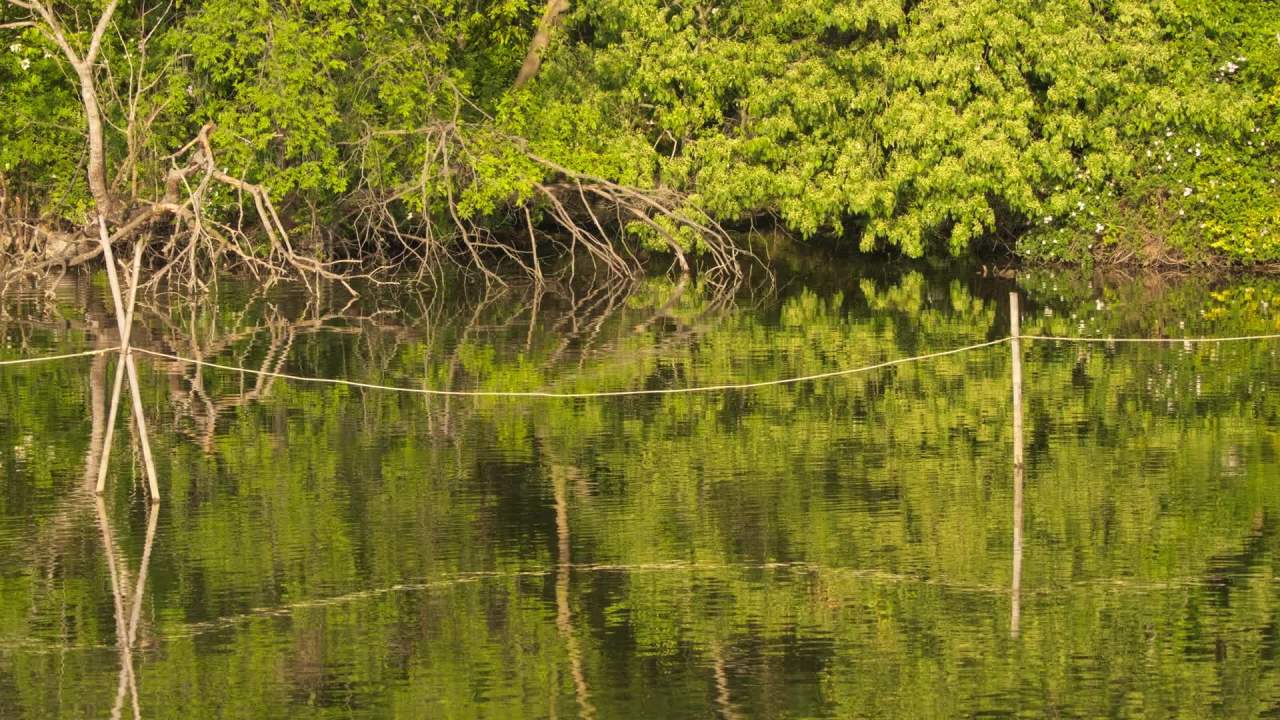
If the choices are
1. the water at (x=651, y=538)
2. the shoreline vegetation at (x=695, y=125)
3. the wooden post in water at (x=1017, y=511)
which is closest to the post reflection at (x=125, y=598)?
the water at (x=651, y=538)

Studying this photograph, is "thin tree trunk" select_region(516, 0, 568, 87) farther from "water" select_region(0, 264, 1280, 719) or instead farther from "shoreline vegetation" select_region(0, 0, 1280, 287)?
"water" select_region(0, 264, 1280, 719)

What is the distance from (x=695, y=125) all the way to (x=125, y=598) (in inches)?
795

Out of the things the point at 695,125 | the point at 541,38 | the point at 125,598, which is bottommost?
the point at 125,598

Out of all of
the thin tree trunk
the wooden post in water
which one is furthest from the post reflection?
the thin tree trunk

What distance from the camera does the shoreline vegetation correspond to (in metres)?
28.7

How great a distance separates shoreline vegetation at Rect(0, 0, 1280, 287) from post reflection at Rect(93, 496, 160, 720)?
14.9 metres

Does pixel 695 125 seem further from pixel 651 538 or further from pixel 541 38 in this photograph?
pixel 651 538

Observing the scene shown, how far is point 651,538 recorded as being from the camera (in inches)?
493

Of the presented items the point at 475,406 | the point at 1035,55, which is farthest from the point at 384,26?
the point at 475,406

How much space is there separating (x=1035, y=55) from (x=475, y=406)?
14.6m

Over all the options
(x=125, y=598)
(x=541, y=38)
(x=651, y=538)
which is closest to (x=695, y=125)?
(x=541, y=38)

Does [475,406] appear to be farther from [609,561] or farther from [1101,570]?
[1101,570]

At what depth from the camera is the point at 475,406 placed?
17.8 meters

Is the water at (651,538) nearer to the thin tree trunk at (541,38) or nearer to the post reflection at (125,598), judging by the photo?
the post reflection at (125,598)
